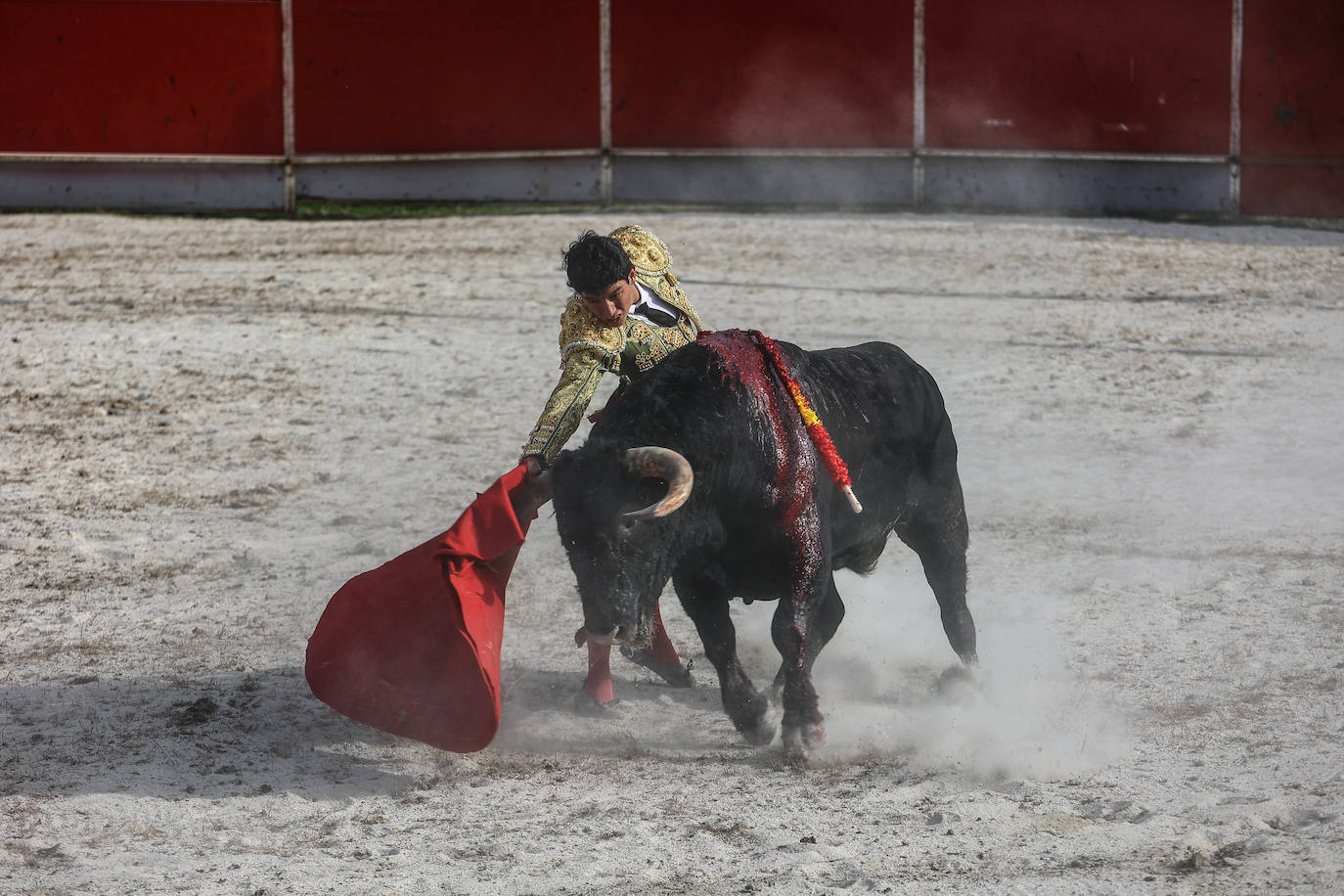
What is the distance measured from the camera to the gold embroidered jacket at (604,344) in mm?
3641

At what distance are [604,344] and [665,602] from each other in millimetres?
1372

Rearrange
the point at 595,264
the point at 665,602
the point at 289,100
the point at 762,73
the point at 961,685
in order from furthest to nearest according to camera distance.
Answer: the point at 762,73 < the point at 289,100 < the point at 665,602 < the point at 961,685 < the point at 595,264

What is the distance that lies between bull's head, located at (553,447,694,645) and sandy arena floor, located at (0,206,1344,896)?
1.41 feet

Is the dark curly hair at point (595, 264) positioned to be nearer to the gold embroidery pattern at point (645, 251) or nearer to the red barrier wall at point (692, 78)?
the gold embroidery pattern at point (645, 251)

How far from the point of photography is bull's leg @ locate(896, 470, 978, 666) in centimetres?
408

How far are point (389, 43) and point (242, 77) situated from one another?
3.59 ft

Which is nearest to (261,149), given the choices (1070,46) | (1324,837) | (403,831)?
(1070,46)

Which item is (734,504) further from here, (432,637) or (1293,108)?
(1293,108)

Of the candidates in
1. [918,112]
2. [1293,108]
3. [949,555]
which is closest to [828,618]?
[949,555]

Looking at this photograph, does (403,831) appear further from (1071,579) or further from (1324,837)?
(1071,579)

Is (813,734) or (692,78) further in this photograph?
(692,78)

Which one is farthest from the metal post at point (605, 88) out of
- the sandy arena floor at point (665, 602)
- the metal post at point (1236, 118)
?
the metal post at point (1236, 118)

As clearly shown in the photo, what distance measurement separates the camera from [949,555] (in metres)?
4.11

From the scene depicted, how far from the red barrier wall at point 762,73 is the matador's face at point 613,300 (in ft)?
26.4
